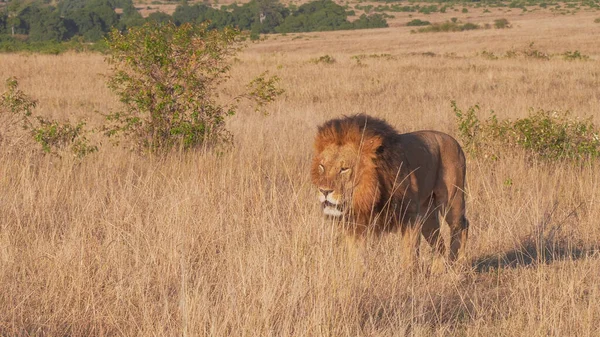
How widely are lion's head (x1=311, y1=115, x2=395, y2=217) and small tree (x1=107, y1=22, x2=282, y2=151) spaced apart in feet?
14.7

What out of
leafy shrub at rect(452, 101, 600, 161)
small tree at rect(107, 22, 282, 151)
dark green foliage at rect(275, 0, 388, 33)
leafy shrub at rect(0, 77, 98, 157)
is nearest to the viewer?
leafy shrub at rect(0, 77, 98, 157)

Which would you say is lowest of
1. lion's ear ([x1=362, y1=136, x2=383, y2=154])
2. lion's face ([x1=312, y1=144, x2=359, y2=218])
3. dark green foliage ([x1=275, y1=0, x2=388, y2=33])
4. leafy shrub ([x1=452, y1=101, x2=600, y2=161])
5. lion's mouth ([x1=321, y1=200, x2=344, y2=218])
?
dark green foliage ([x1=275, y1=0, x2=388, y2=33])

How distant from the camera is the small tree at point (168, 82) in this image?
8867 mm

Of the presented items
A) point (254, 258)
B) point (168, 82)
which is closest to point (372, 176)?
point (254, 258)

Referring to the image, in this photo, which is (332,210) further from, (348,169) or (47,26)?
(47,26)

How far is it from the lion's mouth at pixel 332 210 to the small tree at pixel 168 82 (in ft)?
15.2

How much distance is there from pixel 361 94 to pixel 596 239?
35.7 ft

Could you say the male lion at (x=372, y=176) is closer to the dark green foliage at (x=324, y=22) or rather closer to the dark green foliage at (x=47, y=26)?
the dark green foliage at (x=47, y=26)

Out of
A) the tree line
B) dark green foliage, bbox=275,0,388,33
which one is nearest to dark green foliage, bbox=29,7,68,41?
the tree line

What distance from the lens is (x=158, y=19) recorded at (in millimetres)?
62062

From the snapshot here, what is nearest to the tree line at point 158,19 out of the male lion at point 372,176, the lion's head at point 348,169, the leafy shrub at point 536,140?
the leafy shrub at point 536,140

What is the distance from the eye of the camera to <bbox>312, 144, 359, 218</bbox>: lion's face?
432 centimetres

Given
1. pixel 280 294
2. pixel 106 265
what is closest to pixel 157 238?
pixel 106 265

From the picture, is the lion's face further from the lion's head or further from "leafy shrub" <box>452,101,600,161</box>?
"leafy shrub" <box>452,101,600,161</box>
